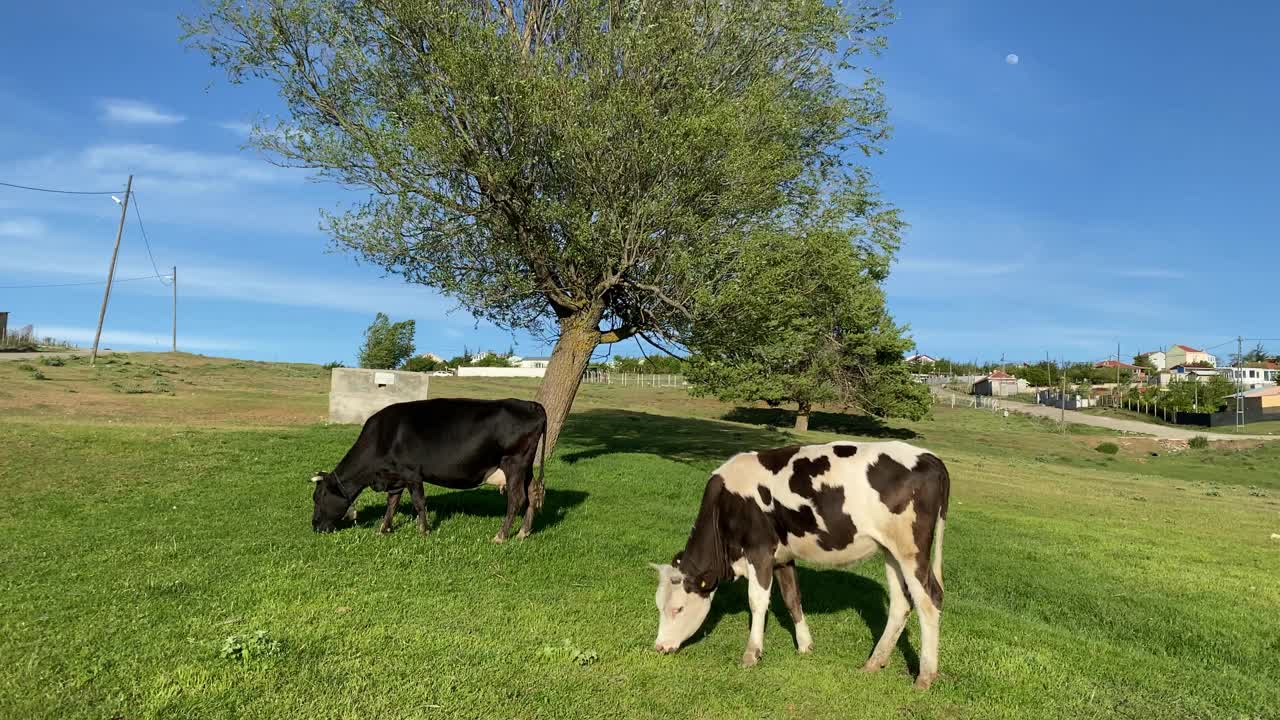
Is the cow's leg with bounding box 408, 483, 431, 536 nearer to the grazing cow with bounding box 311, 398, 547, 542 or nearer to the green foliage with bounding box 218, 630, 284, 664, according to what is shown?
the grazing cow with bounding box 311, 398, 547, 542

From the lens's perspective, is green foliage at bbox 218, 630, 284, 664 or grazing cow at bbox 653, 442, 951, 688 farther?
grazing cow at bbox 653, 442, 951, 688

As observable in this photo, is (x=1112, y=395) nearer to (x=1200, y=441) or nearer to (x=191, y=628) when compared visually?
(x=1200, y=441)

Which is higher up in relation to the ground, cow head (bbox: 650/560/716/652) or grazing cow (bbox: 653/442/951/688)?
grazing cow (bbox: 653/442/951/688)

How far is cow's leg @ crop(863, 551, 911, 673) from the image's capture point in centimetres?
763

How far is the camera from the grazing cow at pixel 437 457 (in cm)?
1242

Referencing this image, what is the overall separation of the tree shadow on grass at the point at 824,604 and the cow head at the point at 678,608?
37 cm

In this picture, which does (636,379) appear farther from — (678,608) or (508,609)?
(678,608)

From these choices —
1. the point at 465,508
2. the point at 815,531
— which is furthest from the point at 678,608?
the point at 465,508

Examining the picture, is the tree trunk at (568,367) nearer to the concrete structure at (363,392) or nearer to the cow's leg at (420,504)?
the cow's leg at (420,504)

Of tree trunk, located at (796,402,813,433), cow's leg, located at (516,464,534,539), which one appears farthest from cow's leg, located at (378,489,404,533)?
tree trunk, located at (796,402,813,433)

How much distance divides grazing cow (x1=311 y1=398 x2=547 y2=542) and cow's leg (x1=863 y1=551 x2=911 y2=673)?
6.38 metres

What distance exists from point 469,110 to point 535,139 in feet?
5.71

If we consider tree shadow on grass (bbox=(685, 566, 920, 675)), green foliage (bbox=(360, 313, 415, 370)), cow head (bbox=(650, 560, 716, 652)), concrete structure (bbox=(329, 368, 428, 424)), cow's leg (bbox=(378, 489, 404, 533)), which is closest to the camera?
cow head (bbox=(650, 560, 716, 652))

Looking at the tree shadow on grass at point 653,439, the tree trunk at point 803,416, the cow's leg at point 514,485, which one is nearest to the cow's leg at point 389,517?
the cow's leg at point 514,485
